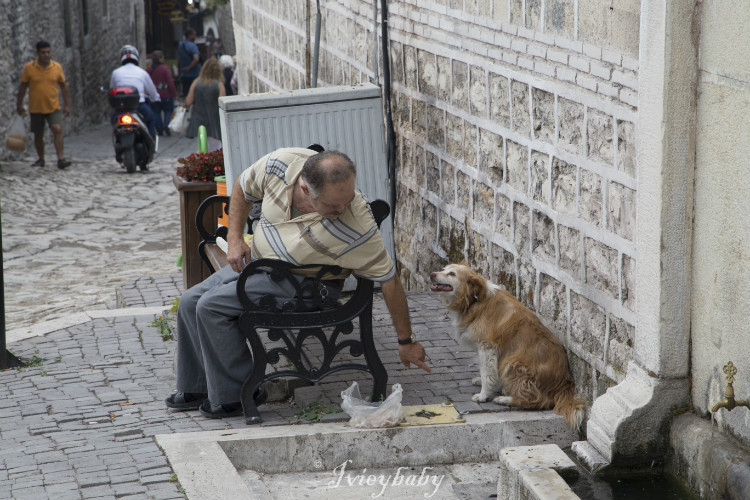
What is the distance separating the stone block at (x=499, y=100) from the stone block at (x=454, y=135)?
578 mm

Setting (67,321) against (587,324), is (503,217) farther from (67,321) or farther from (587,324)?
(67,321)

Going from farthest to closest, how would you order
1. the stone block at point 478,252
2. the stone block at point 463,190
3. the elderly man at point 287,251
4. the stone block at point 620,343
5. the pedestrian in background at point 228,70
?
1. the pedestrian in background at point 228,70
2. the stone block at point 463,190
3. the stone block at point 478,252
4. the elderly man at point 287,251
5. the stone block at point 620,343

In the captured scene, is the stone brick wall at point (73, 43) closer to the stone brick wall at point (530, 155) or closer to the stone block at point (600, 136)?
the stone brick wall at point (530, 155)

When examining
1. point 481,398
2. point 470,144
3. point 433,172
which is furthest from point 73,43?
point 481,398

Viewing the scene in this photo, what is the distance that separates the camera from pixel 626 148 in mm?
4176

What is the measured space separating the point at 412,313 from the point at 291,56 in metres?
6.35

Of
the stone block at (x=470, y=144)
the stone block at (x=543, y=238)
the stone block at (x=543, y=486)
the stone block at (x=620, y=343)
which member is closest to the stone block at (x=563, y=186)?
the stone block at (x=543, y=238)

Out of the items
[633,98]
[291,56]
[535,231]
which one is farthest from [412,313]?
[291,56]

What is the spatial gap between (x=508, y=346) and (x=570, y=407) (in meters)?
0.39

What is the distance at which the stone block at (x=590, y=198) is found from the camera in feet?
14.6

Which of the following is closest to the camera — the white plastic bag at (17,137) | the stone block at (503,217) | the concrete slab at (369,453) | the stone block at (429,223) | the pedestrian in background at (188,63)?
the concrete slab at (369,453)

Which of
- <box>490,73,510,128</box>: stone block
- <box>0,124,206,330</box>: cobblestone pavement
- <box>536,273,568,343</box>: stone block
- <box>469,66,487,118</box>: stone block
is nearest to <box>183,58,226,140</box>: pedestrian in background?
<box>0,124,206,330</box>: cobblestone pavement

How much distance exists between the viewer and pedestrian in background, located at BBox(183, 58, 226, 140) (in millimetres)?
13742

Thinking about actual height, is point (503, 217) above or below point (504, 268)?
above
